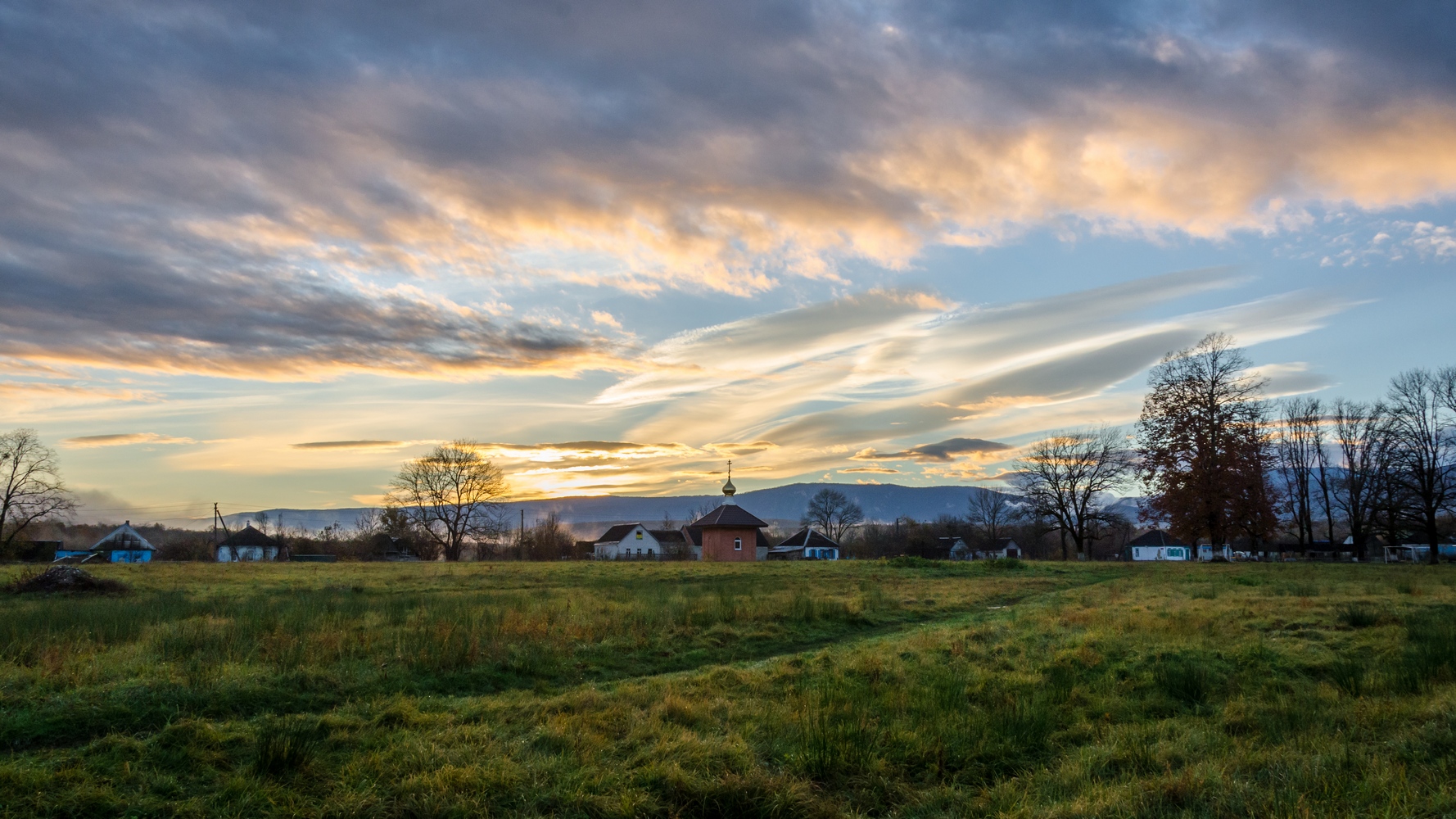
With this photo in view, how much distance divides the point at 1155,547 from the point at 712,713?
11696 cm

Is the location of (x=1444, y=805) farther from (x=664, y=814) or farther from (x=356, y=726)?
(x=356, y=726)

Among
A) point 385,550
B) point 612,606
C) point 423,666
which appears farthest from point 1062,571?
point 385,550

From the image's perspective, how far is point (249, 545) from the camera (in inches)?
3327

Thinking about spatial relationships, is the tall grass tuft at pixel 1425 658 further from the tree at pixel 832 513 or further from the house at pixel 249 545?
the tree at pixel 832 513

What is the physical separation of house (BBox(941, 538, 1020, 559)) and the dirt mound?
8107cm

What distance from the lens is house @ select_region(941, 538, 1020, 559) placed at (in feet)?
302

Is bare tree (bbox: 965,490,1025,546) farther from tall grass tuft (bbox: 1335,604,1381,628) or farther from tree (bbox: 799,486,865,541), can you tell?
tall grass tuft (bbox: 1335,604,1381,628)

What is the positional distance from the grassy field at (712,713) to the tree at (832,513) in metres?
104

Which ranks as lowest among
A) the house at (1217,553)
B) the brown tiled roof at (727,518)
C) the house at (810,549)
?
the house at (810,549)

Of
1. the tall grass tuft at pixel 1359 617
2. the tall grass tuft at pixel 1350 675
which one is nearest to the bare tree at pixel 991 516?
the tall grass tuft at pixel 1359 617

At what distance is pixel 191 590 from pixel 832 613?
18.6m

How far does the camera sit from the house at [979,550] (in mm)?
91950

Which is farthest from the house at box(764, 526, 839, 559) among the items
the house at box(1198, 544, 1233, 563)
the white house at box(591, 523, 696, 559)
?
the house at box(1198, 544, 1233, 563)

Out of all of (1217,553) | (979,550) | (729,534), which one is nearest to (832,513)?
(979,550)
